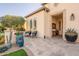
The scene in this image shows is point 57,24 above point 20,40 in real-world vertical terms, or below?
above

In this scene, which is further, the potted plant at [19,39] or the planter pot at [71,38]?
the potted plant at [19,39]

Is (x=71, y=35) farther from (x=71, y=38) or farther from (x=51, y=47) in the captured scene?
(x=51, y=47)

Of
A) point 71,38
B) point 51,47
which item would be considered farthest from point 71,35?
point 51,47

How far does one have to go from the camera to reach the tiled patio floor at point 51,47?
7.81 feet

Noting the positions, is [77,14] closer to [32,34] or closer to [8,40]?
[32,34]

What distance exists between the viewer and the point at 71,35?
2.43 metres

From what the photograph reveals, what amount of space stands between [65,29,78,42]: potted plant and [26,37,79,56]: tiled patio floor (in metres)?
0.09

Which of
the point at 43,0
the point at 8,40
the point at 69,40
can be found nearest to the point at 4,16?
the point at 8,40

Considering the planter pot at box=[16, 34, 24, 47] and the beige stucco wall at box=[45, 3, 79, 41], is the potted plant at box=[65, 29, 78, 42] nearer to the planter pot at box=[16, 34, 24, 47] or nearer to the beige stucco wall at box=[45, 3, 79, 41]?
the beige stucco wall at box=[45, 3, 79, 41]

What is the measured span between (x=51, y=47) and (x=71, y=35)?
0.43 metres

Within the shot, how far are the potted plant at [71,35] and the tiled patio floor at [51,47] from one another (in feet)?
0.30

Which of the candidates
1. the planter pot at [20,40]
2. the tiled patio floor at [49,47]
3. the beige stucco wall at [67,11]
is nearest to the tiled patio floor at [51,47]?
the tiled patio floor at [49,47]

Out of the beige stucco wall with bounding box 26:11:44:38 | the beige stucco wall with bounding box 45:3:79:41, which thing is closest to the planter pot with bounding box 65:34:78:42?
the beige stucco wall with bounding box 45:3:79:41

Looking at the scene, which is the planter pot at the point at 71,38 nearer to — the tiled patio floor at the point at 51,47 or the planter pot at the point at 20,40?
the tiled patio floor at the point at 51,47
